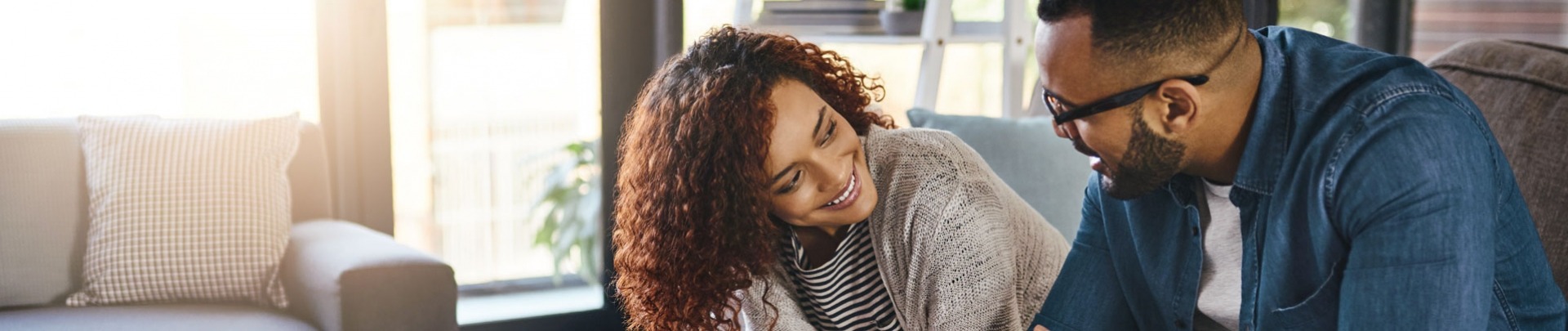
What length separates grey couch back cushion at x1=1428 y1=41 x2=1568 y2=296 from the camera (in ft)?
4.63

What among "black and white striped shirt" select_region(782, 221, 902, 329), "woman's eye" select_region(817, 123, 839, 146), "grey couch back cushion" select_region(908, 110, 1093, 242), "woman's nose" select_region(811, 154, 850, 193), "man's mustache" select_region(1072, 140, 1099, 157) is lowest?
"black and white striped shirt" select_region(782, 221, 902, 329)

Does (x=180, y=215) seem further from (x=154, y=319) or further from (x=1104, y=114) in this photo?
(x=1104, y=114)

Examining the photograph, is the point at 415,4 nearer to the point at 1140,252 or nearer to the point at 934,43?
the point at 934,43

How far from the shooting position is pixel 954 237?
1.50 meters

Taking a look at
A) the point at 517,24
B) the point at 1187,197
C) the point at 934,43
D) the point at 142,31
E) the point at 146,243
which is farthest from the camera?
the point at 517,24

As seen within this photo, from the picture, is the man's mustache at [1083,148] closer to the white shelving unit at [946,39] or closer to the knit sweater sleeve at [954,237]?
the knit sweater sleeve at [954,237]

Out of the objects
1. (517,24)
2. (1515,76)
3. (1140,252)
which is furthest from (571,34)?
(1515,76)

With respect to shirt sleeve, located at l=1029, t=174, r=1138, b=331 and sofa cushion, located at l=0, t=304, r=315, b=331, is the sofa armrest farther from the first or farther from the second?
shirt sleeve, located at l=1029, t=174, r=1138, b=331

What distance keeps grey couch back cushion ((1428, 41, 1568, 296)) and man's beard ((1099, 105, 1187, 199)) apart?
0.53m

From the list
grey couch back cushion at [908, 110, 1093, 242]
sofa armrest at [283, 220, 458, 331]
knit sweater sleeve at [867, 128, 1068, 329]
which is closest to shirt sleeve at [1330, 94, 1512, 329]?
knit sweater sleeve at [867, 128, 1068, 329]

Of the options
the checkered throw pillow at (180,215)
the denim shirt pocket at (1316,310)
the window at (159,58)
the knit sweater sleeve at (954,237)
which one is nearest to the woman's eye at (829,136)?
the knit sweater sleeve at (954,237)

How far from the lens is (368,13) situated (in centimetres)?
262

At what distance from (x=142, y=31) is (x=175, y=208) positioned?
0.62 meters

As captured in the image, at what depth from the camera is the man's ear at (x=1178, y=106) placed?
3.63ft
